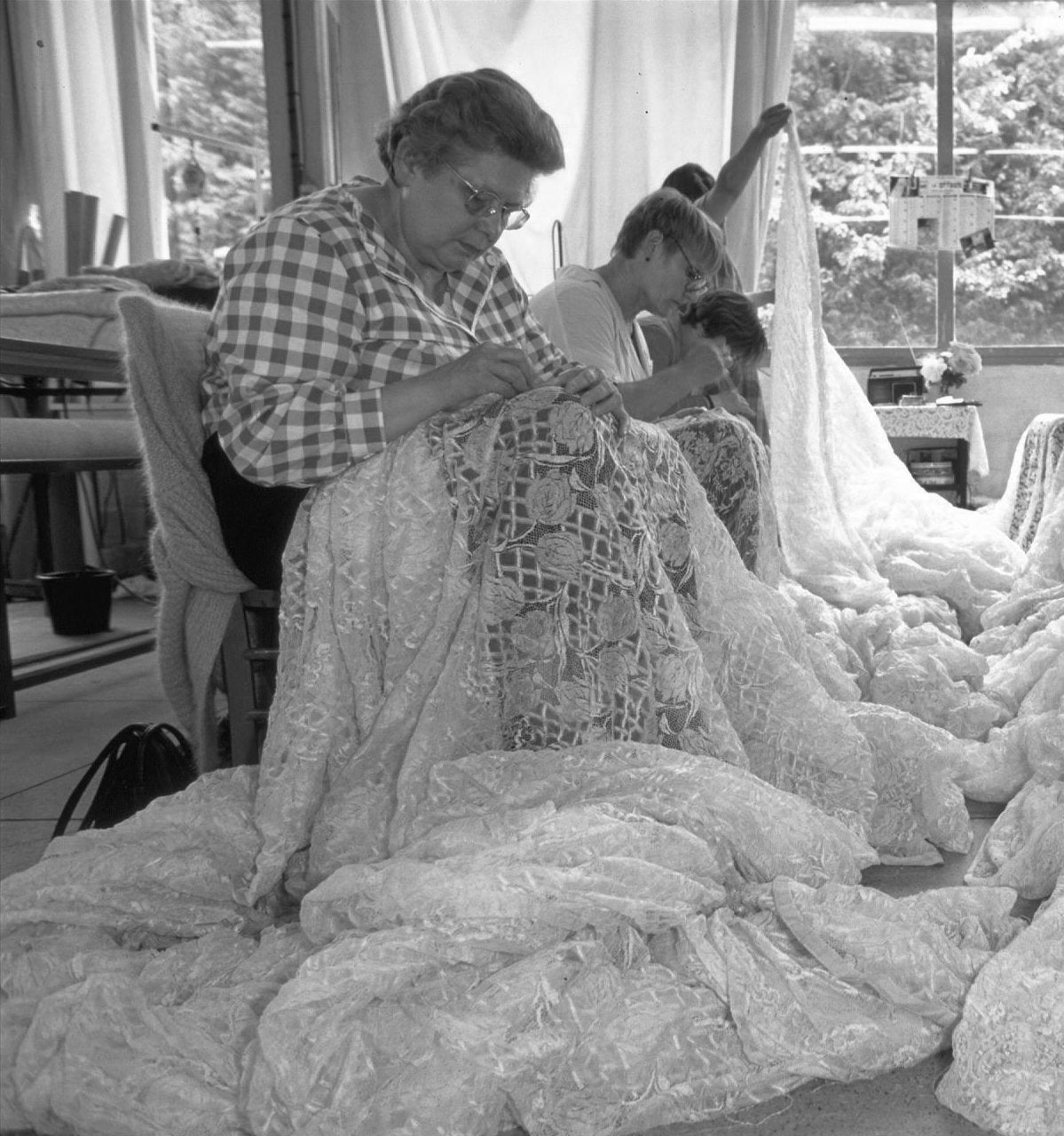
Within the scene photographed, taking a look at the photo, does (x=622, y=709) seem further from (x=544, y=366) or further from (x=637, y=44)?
(x=637, y=44)

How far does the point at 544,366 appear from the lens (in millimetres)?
1756

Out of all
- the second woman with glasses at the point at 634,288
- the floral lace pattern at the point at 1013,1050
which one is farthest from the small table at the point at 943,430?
the floral lace pattern at the point at 1013,1050

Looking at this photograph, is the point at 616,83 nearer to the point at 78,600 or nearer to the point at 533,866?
the point at 78,600

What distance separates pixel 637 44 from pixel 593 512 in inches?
157

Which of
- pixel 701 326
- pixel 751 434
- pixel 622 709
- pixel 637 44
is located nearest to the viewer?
pixel 622 709

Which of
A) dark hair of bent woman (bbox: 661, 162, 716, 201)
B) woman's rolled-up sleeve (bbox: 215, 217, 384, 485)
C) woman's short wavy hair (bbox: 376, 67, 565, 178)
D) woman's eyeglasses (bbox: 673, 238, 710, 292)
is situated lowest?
woman's rolled-up sleeve (bbox: 215, 217, 384, 485)

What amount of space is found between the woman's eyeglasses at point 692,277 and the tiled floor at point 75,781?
1161mm

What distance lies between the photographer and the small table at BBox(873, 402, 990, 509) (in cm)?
410

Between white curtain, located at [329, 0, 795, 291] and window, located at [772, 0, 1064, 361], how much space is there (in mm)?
541

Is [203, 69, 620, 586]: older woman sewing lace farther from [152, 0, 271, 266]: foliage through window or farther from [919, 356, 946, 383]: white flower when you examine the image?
[152, 0, 271, 266]: foliage through window

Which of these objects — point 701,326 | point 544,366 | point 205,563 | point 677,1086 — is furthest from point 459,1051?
point 701,326

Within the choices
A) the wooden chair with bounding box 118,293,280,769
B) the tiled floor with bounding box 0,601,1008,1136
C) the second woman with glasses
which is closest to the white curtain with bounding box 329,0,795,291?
the tiled floor with bounding box 0,601,1008,1136

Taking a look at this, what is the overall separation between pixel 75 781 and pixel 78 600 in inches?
64.2

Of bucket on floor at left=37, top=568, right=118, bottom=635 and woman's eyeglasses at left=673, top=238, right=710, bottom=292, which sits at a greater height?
woman's eyeglasses at left=673, top=238, right=710, bottom=292
